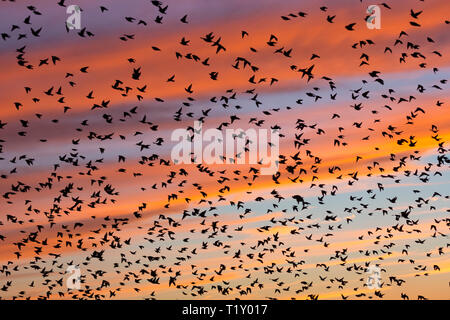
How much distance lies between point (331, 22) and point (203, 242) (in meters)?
19.8

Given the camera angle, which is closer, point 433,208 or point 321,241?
point 433,208

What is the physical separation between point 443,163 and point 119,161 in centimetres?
1792

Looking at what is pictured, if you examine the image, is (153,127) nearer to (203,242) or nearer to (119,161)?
(119,161)

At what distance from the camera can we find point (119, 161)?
189 ft
